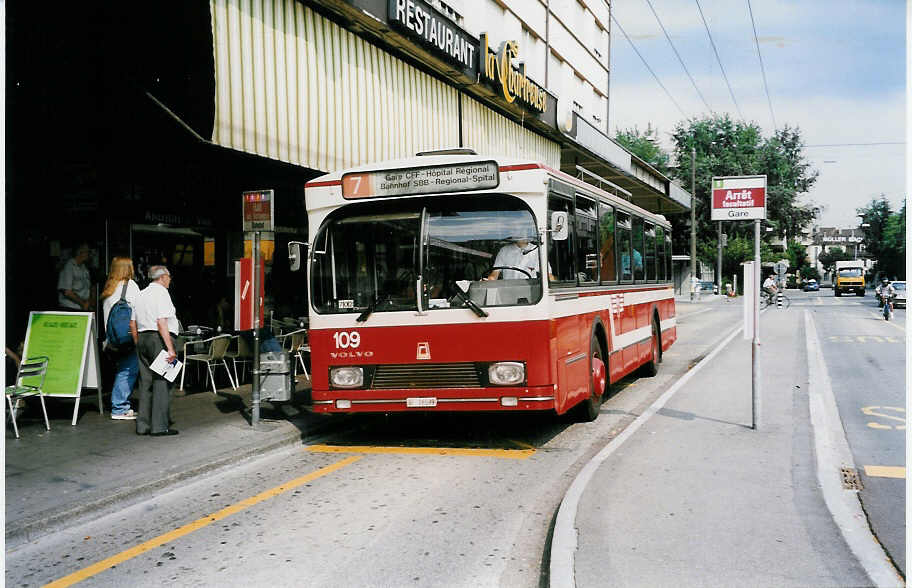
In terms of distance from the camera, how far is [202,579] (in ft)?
15.1

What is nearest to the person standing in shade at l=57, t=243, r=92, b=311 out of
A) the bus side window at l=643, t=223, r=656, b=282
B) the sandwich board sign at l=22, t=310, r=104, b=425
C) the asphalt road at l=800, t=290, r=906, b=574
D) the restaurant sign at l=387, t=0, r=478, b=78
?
the sandwich board sign at l=22, t=310, r=104, b=425

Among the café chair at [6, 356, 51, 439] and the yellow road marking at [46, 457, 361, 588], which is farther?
the café chair at [6, 356, 51, 439]

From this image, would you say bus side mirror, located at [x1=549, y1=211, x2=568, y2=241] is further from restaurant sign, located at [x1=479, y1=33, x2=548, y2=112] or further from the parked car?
the parked car

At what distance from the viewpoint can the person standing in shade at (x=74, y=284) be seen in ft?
34.4

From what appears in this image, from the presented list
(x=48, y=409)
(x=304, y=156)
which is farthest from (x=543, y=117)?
(x=48, y=409)

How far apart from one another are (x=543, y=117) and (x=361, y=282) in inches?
444

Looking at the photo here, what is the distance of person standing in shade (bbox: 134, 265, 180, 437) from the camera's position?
8.54m

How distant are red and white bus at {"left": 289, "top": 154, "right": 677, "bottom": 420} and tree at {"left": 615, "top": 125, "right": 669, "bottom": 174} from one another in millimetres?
66450

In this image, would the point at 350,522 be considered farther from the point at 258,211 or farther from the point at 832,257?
the point at 832,257

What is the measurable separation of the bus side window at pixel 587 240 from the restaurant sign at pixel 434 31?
4.36 meters

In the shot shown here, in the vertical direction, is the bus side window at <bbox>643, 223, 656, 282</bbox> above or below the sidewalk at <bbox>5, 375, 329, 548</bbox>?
above

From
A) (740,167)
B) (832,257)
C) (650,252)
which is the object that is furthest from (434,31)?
(832,257)

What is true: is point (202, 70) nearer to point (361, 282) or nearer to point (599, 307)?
point (361, 282)

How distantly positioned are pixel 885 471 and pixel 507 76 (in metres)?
10.8
